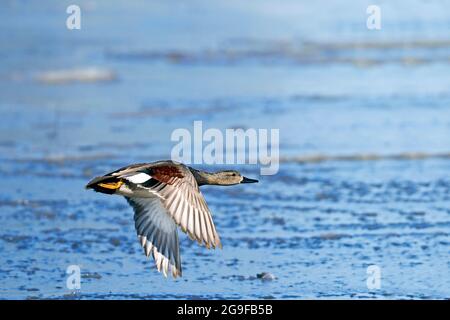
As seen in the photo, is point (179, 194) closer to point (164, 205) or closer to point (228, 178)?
point (164, 205)

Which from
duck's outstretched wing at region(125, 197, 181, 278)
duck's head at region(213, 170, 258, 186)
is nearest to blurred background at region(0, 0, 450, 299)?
duck's outstretched wing at region(125, 197, 181, 278)

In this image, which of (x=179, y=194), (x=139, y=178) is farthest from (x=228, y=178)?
(x=179, y=194)

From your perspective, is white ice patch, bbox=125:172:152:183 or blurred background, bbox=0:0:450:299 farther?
blurred background, bbox=0:0:450:299

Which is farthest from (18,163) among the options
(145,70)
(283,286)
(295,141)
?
(145,70)

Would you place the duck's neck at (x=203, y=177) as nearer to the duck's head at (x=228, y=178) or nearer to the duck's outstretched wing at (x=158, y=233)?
the duck's head at (x=228, y=178)

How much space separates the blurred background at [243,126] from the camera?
7988 mm

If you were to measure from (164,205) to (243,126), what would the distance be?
205 inches

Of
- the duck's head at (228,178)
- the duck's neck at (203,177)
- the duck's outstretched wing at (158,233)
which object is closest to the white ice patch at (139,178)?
the duck's outstretched wing at (158,233)

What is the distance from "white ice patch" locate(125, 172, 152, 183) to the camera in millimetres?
7484

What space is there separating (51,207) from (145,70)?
6.84 metres

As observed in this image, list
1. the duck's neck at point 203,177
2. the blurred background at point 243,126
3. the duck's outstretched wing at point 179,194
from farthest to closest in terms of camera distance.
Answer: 1. the duck's neck at point 203,177
2. the blurred background at point 243,126
3. the duck's outstretched wing at point 179,194

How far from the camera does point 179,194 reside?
727cm

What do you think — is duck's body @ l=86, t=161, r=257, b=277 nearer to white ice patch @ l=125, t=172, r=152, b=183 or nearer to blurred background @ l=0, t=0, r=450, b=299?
white ice patch @ l=125, t=172, r=152, b=183

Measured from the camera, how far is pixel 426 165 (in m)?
10.7
